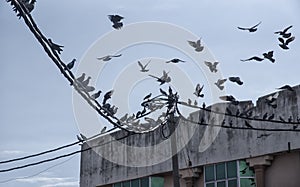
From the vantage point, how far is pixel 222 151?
13188 mm

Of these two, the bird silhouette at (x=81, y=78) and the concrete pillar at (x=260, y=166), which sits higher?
the bird silhouette at (x=81, y=78)

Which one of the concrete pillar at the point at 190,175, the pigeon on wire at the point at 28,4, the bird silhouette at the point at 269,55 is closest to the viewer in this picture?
the pigeon on wire at the point at 28,4

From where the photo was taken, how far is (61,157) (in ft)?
33.0

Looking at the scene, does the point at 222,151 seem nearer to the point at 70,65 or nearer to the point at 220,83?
the point at 220,83

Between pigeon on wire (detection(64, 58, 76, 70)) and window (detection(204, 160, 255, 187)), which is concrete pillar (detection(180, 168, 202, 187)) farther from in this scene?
pigeon on wire (detection(64, 58, 76, 70))

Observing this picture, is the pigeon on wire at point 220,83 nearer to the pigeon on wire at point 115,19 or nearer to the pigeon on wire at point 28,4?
the pigeon on wire at point 115,19

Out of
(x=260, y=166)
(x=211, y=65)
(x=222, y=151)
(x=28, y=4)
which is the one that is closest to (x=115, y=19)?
(x=28, y=4)

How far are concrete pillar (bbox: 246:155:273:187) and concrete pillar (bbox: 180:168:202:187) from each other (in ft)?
5.96

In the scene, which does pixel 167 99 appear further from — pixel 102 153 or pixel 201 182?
pixel 102 153

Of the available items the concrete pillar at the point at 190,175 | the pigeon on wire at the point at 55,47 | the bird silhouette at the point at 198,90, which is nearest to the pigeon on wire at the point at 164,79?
the bird silhouette at the point at 198,90

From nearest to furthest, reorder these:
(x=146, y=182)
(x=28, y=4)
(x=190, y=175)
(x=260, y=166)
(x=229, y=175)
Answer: (x=28, y=4)
(x=260, y=166)
(x=229, y=175)
(x=190, y=175)
(x=146, y=182)

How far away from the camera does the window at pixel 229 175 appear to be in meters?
12.8

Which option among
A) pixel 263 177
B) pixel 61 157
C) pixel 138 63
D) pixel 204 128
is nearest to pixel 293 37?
pixel 138 63

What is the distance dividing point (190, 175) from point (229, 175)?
1.17 m
